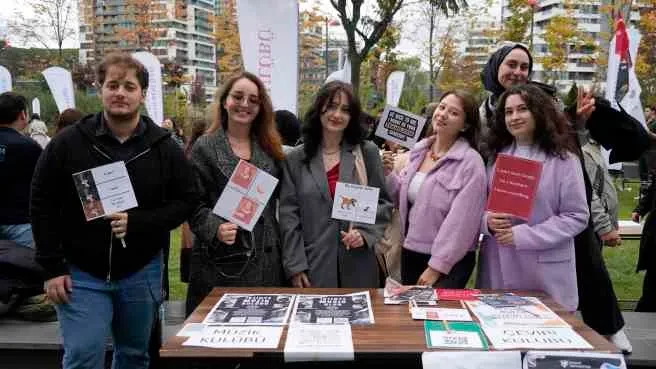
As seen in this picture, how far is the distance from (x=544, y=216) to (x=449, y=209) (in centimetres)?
49

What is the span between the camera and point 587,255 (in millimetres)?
3195

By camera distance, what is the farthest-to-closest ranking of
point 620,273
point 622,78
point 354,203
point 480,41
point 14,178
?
point 480,41, point 622,78, point 620,273, point 14,178, point 354,203

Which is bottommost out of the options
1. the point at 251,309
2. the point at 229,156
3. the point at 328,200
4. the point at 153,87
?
the point at 251,309

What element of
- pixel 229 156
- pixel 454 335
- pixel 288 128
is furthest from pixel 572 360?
pixel 288 128

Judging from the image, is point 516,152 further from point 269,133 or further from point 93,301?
point 93,301

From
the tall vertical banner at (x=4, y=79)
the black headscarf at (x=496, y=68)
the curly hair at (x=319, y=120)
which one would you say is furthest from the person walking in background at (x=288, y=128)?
the tall vertical banner at (x=4, y=79)

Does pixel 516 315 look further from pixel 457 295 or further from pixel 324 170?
pixel 324 170

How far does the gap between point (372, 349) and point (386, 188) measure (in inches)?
54.3

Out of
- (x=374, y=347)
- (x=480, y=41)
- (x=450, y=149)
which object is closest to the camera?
(x=374, y=347)

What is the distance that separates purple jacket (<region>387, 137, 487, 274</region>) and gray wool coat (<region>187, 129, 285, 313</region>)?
0.78m

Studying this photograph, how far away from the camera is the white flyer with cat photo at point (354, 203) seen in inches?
114

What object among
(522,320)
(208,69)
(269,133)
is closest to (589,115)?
(522,320)

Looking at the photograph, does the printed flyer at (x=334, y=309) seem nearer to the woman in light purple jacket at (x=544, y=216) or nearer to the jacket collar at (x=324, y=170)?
the jacket collar at (x=324, y=170)

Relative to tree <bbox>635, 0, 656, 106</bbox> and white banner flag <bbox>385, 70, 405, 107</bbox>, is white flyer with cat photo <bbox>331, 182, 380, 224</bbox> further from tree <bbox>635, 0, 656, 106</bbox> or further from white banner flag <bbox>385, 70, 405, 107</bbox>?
tree <bbox>635, 0, 656, 106</bbox>
